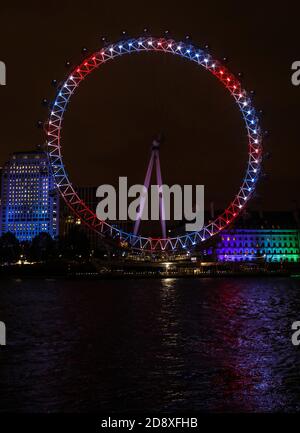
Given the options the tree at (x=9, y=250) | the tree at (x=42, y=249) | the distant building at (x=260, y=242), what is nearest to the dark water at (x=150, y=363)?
the tree at (x=42, y=249)

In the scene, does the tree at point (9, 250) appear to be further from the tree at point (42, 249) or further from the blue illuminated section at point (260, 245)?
the blue illuminated section at point (260, 245)

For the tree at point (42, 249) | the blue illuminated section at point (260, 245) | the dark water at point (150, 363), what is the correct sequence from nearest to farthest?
the dark water at point (150, 363) < the tree at point (42, 249) < the blue illuminated section at point (260, 245)

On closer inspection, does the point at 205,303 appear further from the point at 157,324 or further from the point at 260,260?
the point at 260,260

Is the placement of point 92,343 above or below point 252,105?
below

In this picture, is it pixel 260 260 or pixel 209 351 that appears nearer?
pixel 209 351

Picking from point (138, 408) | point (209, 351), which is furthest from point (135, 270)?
point (138, 408)

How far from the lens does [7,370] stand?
56.2ft

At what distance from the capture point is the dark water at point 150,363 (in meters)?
13.7

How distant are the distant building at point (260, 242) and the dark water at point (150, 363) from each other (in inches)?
4919

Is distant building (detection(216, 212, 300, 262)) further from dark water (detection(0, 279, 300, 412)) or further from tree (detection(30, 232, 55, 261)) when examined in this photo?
dark water (detection(0, 279, 300, 412))

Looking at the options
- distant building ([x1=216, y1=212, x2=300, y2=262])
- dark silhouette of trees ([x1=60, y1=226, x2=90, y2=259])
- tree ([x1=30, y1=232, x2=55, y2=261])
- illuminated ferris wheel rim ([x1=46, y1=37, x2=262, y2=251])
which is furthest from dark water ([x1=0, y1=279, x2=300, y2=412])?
distant building ([x1=216, y1=212, x2=300, y2=262])

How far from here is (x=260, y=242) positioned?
160 m

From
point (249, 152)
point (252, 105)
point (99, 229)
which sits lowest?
point (99, 229)

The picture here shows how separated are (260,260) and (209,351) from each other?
412ft
